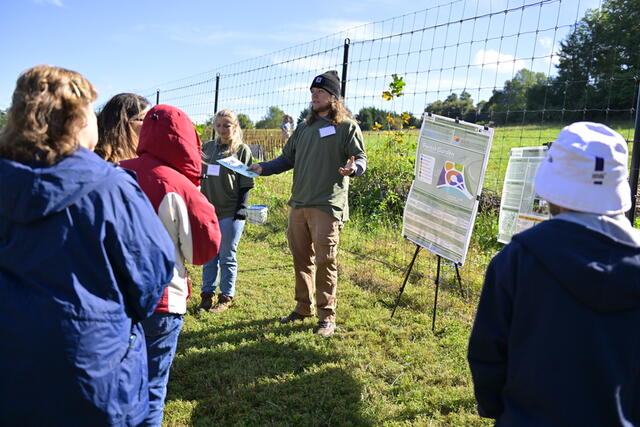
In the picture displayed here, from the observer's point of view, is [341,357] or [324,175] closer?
[341,357]

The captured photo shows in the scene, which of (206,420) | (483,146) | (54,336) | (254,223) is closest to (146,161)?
(54,336)

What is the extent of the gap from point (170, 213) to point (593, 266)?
1.67 meters

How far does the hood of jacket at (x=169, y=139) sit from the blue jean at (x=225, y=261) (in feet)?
7.51

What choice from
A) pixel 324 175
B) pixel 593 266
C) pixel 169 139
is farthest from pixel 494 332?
pixel 324 175

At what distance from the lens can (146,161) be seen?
2299 mm

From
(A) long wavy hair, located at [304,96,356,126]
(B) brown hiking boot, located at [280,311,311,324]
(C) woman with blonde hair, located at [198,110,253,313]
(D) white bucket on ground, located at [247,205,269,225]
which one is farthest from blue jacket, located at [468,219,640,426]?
(D) white bucket on ground, located at [247,205,269,225]

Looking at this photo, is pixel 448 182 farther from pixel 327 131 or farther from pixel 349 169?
pixel 327 131

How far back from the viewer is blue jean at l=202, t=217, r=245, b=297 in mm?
4637

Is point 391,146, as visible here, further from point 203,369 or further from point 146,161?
point 146,161

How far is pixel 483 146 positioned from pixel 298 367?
205 centimetres

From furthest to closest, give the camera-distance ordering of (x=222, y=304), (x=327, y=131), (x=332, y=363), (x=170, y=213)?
1. (x=222, y=304)
2. (x=327, y=131)
3. (x=332, y=363)
4. (x=170, y=213)

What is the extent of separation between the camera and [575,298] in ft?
4.29

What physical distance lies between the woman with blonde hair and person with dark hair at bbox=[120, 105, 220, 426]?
2.25m

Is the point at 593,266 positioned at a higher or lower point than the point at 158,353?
higher
